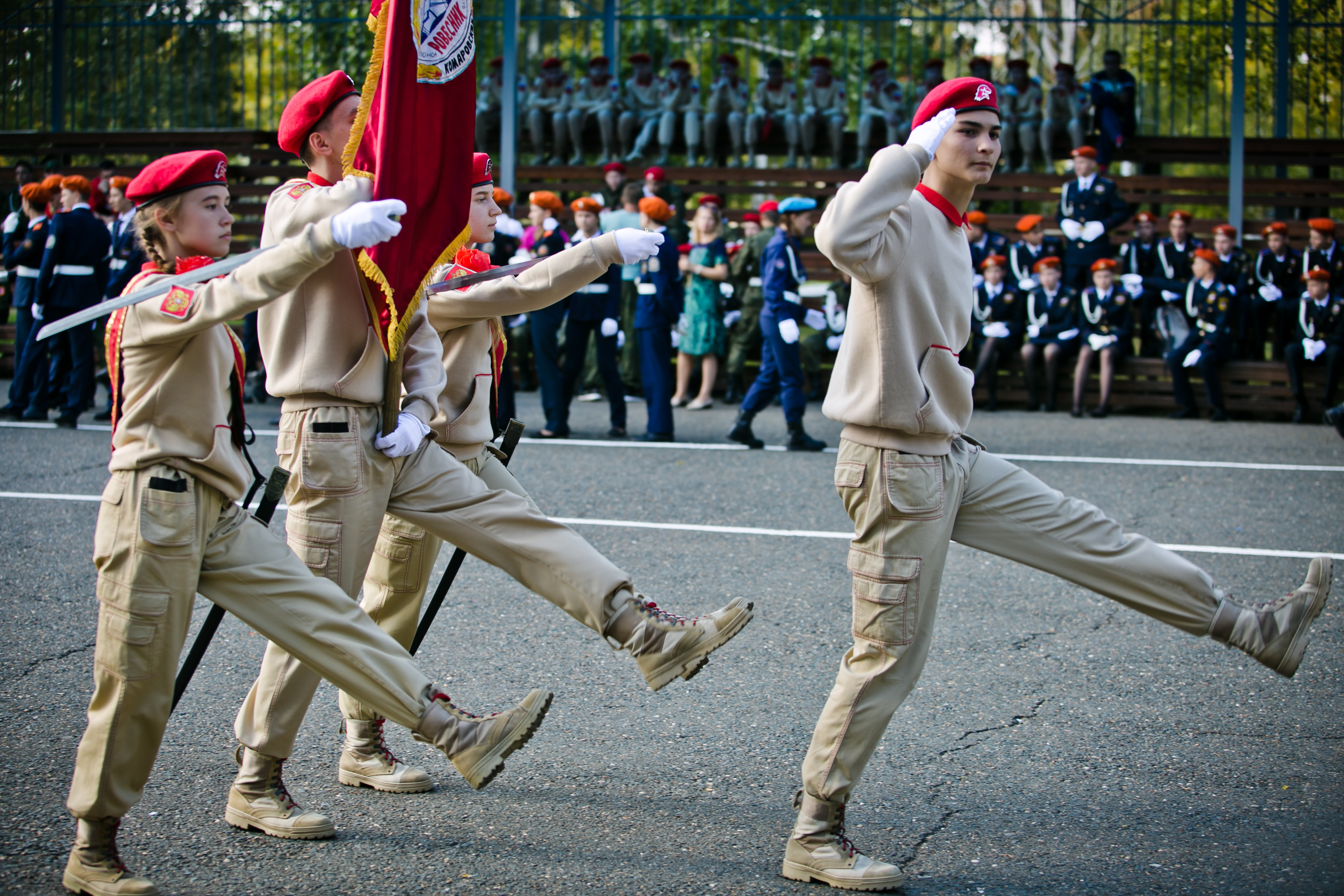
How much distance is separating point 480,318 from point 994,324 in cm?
1016

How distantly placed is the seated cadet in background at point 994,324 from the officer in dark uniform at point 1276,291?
8.07ft

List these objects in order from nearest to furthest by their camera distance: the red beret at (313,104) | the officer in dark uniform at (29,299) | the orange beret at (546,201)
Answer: the red beret at (313,104) < the officer in dark uniform at (29,299) < the orange beret at (546,201)

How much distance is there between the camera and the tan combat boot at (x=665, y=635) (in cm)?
335

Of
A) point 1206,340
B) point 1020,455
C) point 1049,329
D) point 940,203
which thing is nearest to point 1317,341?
point 1206,340

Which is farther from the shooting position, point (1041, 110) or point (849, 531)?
point (1041, 110)

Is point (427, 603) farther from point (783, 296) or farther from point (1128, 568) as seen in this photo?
point (783, 296)

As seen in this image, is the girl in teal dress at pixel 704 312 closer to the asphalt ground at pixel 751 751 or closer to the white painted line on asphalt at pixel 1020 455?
the white painted line on asphalt at pixel 1020 455

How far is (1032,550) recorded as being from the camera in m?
3.45

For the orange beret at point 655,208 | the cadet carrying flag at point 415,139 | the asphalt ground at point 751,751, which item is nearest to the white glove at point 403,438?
the cadet carrying flag at point 415,139

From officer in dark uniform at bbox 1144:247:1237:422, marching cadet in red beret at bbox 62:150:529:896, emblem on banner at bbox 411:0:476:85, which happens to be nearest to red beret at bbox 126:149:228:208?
marching cadet in red beret at bbox 62:150:529:896

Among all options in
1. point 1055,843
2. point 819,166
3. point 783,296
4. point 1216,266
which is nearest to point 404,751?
point 1055,843

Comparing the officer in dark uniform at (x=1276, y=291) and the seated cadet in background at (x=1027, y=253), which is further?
the seated cadet in background at (x=1027, y=253)

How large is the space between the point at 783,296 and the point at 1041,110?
8737mm

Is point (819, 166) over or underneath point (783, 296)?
over
